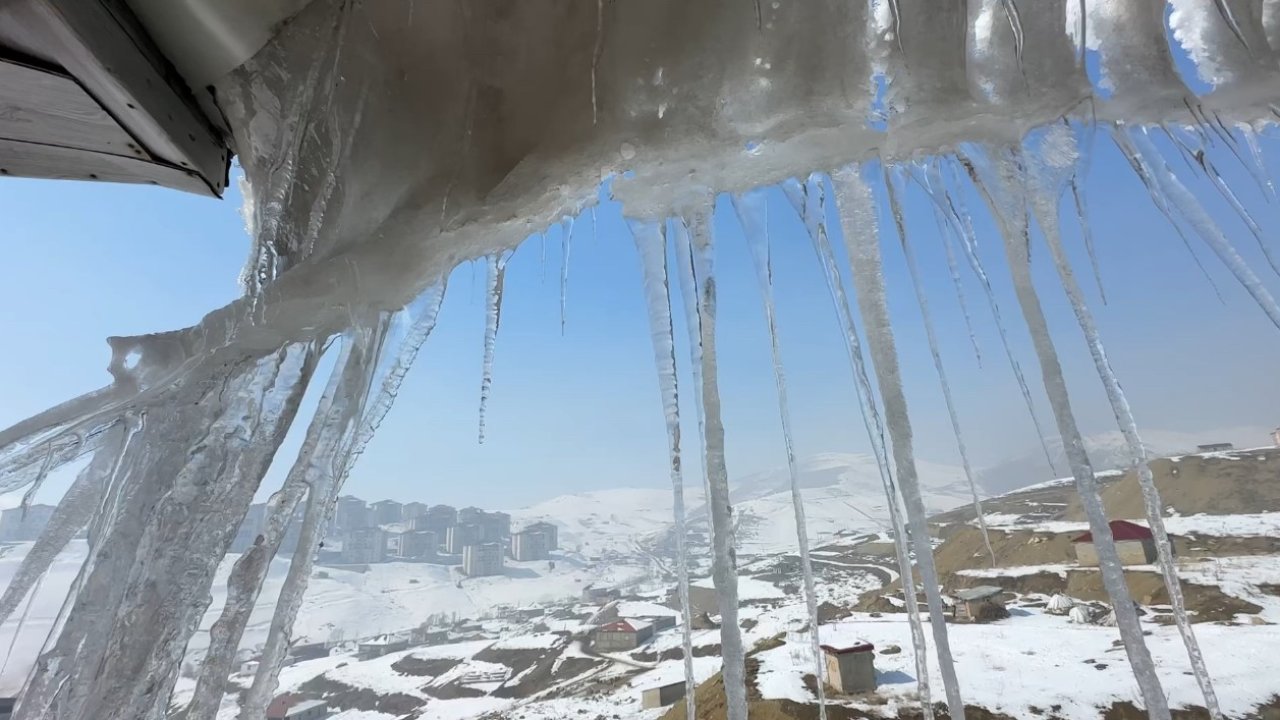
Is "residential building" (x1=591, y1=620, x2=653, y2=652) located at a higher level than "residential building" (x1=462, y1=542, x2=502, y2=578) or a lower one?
lower

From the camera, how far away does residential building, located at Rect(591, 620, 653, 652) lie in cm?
2722

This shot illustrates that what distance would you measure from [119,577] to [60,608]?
0.36 m

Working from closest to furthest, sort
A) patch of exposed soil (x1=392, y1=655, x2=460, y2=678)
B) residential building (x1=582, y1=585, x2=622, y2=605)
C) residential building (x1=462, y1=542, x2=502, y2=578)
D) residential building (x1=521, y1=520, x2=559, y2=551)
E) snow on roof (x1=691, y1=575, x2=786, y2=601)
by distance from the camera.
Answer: patch of exposed soil (x1=392, y1=655, x2=460, y2=678) → snow on roof (x1=691, y1=575, x2=786, y2=601) → residential building (x1=582, y1=585, x2=622, y2=605) → residential building (x1=462, y1=542, x2=502, y2=578) → residential building (x1=521, y1=520, x2=559, y2=551)

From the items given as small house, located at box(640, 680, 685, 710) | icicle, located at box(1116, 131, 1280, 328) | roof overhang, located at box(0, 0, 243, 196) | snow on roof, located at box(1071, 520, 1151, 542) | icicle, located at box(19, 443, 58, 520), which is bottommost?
small house, located at box(640, 680, 685, 710)

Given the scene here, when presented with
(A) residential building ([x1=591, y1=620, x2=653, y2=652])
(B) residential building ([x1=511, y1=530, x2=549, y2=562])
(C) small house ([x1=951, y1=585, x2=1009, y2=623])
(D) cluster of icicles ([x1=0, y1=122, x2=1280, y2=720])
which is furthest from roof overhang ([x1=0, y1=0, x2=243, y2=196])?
(B) residential building ([x1=511, y1=530, x2=549, y2=562])

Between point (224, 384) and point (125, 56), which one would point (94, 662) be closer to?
point (224, 384)

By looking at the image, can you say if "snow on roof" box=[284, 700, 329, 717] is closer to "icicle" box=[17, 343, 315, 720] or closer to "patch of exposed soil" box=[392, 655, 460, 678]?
"patch of exposed soil" box=[392, 655, 460, 678]

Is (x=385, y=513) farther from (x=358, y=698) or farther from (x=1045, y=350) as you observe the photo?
(x=1045, y=350)

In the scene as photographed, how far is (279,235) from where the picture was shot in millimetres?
1669

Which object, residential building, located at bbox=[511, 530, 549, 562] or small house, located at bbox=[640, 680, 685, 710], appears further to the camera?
residential building, located at bbox=[511, 530, 549, 562]

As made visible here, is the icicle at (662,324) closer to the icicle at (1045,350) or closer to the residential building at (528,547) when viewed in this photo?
the icicle at (1045,350)

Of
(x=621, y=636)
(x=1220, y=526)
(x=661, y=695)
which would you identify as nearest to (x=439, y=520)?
(x=621, y=636)

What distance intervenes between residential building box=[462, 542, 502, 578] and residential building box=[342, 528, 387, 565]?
24.6ft

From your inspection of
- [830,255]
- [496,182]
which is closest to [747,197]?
[830,255]
